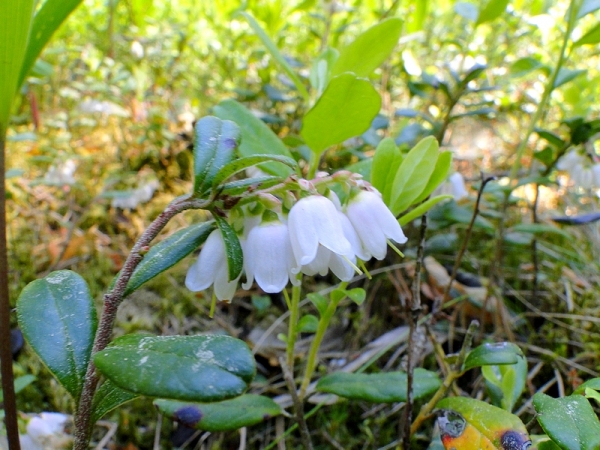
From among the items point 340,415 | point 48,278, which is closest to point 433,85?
point 340,415

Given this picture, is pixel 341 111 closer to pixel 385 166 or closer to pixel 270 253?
pixel 385 166

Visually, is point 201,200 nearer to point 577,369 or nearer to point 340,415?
point 340,415

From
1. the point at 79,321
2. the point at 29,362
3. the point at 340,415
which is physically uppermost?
the point at 79,321

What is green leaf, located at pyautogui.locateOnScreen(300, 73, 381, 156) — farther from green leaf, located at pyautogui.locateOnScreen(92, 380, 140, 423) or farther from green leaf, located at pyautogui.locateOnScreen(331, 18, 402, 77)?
green leaf, located at pyautogui.locateOnScreen(92, 380, 140, 423)

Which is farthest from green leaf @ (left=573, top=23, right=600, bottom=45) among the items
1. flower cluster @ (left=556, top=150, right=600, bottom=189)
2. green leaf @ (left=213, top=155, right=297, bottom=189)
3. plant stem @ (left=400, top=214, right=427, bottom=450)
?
green leaf @ (left=213, top=155, right=297, bottom=189)

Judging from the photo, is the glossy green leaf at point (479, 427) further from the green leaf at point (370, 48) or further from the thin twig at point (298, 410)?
the green leaf at point (370, 48)

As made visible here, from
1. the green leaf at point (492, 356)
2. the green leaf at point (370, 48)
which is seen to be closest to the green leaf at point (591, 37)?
the green leaf at point (370, 48)
